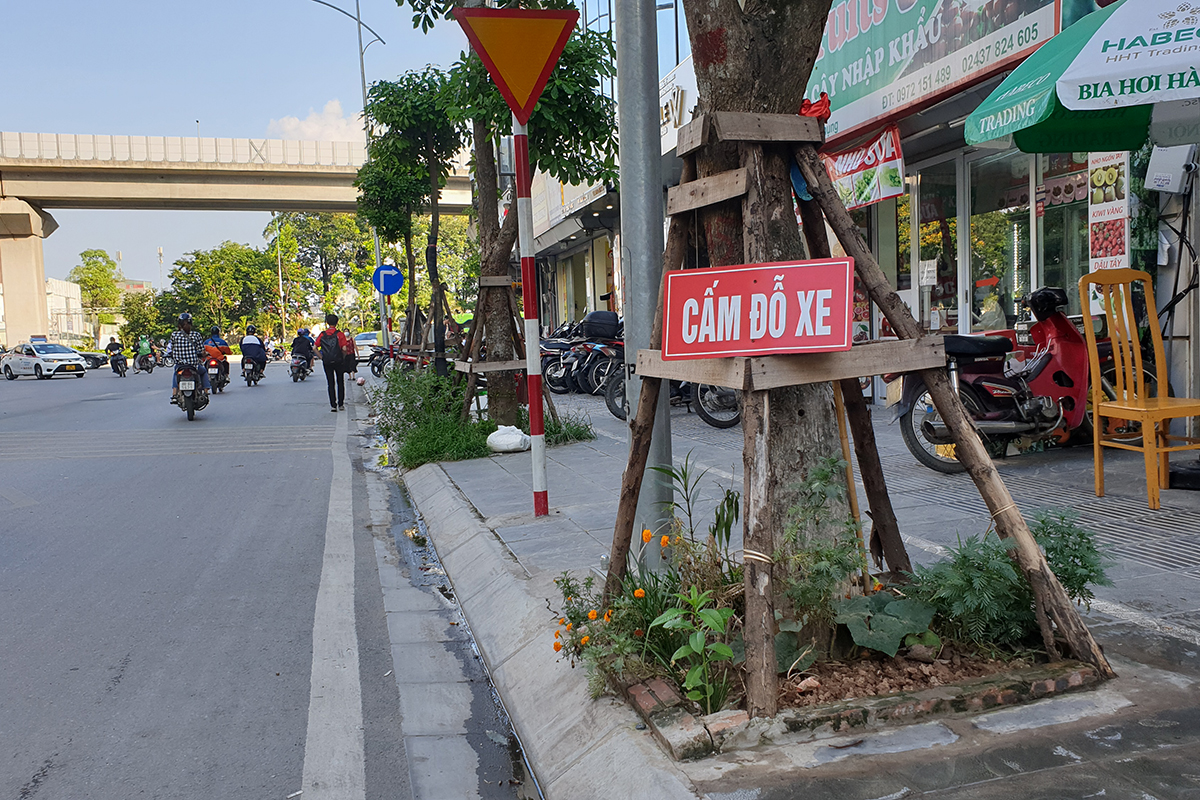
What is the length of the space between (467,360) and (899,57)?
566cm

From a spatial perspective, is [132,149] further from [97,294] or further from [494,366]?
[97,294]

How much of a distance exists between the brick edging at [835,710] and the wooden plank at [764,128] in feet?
6.41

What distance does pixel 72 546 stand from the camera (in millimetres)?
6828

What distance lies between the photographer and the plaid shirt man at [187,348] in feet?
54.1

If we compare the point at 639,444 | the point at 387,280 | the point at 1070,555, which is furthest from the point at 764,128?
the point at 387,280

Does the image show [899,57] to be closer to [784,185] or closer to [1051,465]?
[1051,465]

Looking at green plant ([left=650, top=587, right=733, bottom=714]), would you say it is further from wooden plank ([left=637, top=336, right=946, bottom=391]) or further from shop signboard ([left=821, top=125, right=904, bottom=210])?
shop signboard ([left=821, top=125, right=904, bottom=210])

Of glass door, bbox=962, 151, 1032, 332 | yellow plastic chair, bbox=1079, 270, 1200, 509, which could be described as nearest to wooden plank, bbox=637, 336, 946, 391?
yellow plastic chair, bbox=1079, 270, 1200, 509

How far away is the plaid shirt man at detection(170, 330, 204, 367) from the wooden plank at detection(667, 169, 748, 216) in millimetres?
14683

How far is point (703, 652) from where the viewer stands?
303 centimetres

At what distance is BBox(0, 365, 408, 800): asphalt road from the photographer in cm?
342

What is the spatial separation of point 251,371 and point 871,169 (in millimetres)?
21372

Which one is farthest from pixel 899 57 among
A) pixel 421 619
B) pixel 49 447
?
pixel 49 447

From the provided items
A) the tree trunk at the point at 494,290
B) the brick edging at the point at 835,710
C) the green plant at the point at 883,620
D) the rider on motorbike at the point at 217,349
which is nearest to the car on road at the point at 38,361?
the rider on motorbike at the point at 217,349
